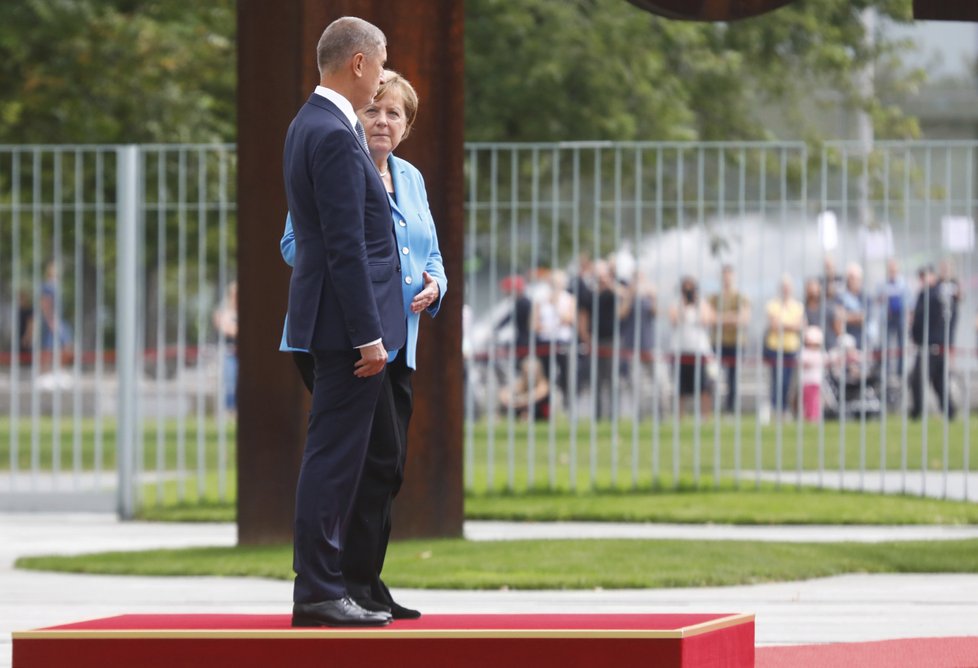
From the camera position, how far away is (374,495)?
5.94m

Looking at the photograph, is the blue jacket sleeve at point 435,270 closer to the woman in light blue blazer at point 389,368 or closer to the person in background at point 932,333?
the woman in light blue blazer at point 389,368

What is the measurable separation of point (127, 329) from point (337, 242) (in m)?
8.48

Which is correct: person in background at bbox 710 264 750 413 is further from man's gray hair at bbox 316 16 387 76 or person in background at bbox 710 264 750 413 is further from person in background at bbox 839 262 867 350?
man's gray hair at bbox 316 16 387 76

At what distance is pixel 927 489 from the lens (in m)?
13.9

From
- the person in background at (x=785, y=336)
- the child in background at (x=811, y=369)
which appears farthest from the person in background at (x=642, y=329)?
the child in background at (x=811, y=369)

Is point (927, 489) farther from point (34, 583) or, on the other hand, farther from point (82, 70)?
point (82, 70)

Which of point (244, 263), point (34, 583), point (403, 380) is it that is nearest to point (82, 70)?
point (244, 263)

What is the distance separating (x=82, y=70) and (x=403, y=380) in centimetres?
1473

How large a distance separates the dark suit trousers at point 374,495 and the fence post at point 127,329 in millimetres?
8051

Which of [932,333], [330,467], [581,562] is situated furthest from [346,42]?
[932,333]

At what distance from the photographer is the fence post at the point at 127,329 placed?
13.8 metres

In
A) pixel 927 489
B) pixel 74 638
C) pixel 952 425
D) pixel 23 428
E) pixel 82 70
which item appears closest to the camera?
pixel 74 638

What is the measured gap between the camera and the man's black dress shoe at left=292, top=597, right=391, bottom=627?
5613 mm

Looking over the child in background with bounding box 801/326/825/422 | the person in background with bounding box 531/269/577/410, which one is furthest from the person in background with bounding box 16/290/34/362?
the child in background with bounding box 801/326/825/422
